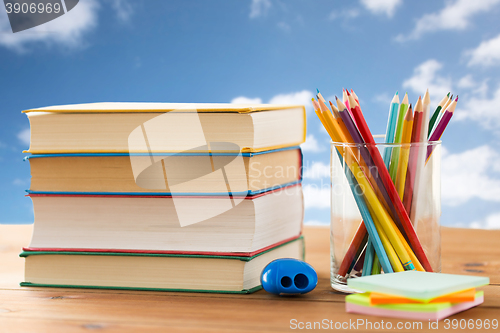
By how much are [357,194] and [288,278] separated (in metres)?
0.12

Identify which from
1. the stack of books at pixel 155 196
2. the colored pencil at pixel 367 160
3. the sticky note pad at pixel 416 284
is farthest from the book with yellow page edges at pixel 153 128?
the sticky note pad at pixel 416 284

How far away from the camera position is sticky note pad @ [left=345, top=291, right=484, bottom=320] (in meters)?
0.47

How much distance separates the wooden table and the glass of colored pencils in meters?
0.07

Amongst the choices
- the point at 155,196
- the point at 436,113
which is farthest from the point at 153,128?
the point at 436,113

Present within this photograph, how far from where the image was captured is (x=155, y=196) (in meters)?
0.63

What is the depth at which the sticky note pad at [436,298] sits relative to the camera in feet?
1.57

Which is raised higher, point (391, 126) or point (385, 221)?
point (391, 126)

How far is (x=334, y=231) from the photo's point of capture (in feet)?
2.03

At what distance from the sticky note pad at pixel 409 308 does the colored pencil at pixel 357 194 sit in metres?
0.07

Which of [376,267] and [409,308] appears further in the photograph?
[376,267]

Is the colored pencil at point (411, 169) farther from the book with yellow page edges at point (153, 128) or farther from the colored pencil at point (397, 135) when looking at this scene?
the book with yellow page edges at point (153, 128)

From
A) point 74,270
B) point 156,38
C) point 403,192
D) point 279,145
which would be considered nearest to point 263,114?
point 279,145

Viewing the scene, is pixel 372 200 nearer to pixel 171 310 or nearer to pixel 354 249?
pixel 354 249

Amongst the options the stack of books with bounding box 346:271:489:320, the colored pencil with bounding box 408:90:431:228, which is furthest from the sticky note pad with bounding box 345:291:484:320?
the colored pencil with bounding box 408:90:431:228
